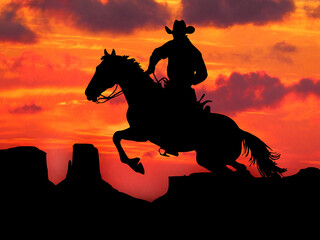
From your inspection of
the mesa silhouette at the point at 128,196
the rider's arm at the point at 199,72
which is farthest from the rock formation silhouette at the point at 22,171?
the rider's arm at the point at 199,72

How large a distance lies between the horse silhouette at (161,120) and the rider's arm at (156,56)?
21 centimetres

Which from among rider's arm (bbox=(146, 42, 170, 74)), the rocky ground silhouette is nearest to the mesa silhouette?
the rocky ground silhouette

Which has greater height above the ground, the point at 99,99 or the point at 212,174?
the point at 99,99

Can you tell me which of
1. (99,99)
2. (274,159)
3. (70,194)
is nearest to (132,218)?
(70,194)

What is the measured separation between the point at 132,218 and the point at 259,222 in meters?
2.89

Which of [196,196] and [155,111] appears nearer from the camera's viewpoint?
[196,196]

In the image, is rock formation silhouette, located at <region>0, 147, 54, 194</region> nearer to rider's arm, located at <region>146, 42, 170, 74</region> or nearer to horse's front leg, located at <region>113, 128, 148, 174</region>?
horse's front leg, located at <region>113, 128, 148, 174</region>

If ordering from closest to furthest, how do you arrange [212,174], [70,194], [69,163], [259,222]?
[259,222]
[212,174]
[70,194]
[69,163]

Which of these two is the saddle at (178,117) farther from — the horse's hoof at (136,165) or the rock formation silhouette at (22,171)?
the rock formation silhouette at (22,171)

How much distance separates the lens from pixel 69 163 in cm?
1541

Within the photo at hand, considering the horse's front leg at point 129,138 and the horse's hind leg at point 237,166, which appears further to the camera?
the horse's hind leg at point 237,166

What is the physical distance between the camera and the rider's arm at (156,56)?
538 inches

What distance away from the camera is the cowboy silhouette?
13.6 m

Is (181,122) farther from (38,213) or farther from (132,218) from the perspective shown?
(38,213)
